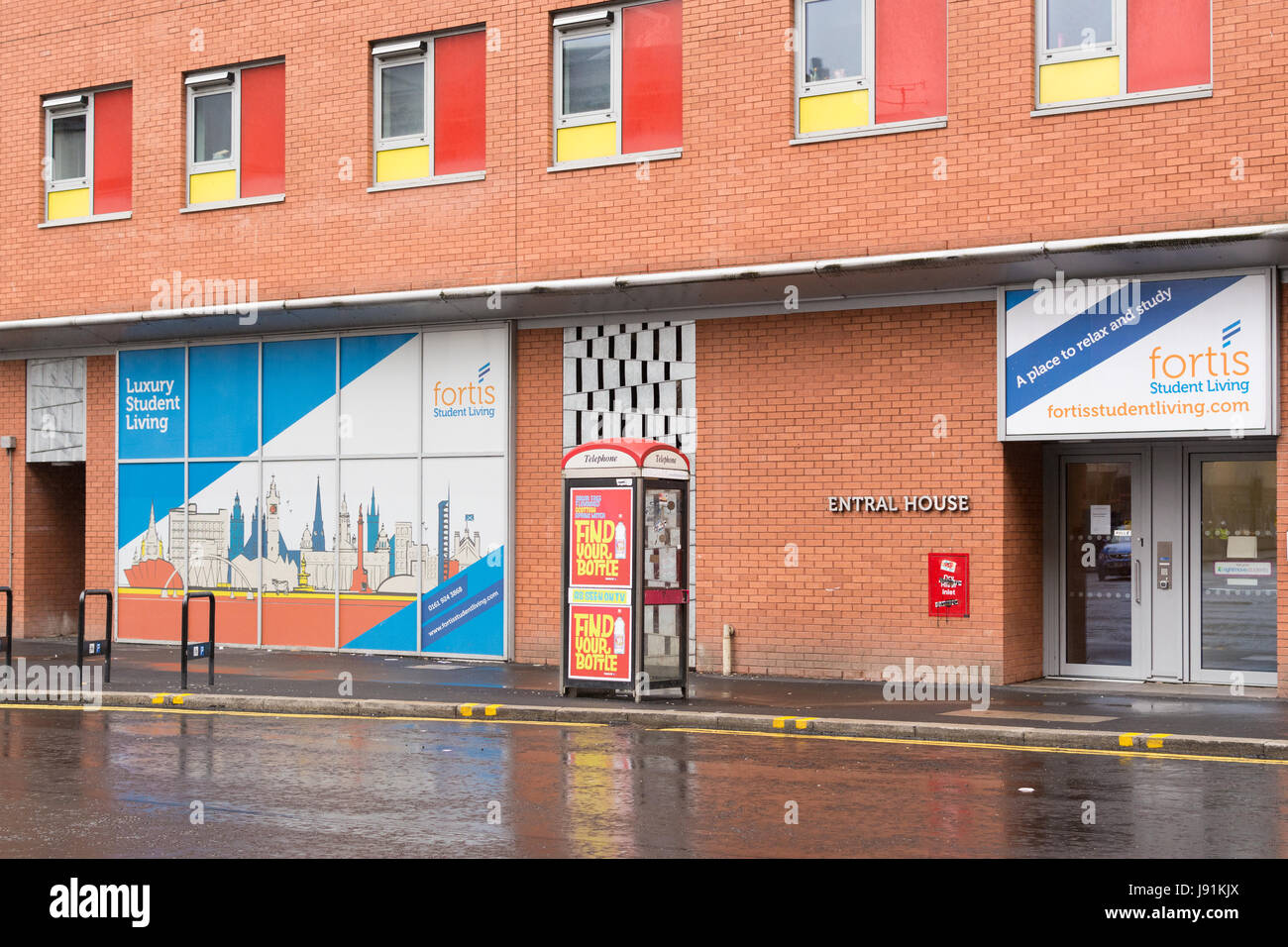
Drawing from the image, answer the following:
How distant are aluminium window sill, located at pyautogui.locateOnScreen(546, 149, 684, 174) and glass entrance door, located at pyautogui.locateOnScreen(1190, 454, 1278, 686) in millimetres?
7018

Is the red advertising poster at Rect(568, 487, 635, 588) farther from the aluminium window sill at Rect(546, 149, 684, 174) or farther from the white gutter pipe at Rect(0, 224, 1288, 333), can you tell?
the aluminium window sill at Rect(546, 149, 684, 174)

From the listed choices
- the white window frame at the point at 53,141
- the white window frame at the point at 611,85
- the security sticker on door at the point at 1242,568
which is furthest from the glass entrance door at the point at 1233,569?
the white window frame at the point at 53,141

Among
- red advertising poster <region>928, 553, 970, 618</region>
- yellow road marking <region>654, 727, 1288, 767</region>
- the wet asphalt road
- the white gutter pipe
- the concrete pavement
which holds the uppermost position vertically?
the white gutter pipe

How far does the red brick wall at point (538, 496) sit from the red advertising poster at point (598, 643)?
10.7 feet

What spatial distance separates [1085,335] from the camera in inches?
632

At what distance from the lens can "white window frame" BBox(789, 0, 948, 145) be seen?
16.8m

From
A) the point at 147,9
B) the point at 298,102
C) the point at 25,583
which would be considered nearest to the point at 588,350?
the point at 298,102

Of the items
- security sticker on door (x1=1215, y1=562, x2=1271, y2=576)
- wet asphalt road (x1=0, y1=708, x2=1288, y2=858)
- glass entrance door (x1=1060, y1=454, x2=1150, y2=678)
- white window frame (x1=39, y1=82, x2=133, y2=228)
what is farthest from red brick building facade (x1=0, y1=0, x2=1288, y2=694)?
wet asphalt road (x1=0, y1=708, x2=1288, y2=858)

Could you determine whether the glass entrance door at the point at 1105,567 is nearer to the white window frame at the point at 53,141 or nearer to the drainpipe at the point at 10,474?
the white window frame at the point at 53,141

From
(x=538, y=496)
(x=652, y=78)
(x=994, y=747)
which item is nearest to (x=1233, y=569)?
(x=994, y=747)

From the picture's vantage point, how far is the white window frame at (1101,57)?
15.3 m

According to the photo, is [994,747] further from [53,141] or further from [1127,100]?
[53,141]

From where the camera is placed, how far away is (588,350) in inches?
751

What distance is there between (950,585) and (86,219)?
14090mm
